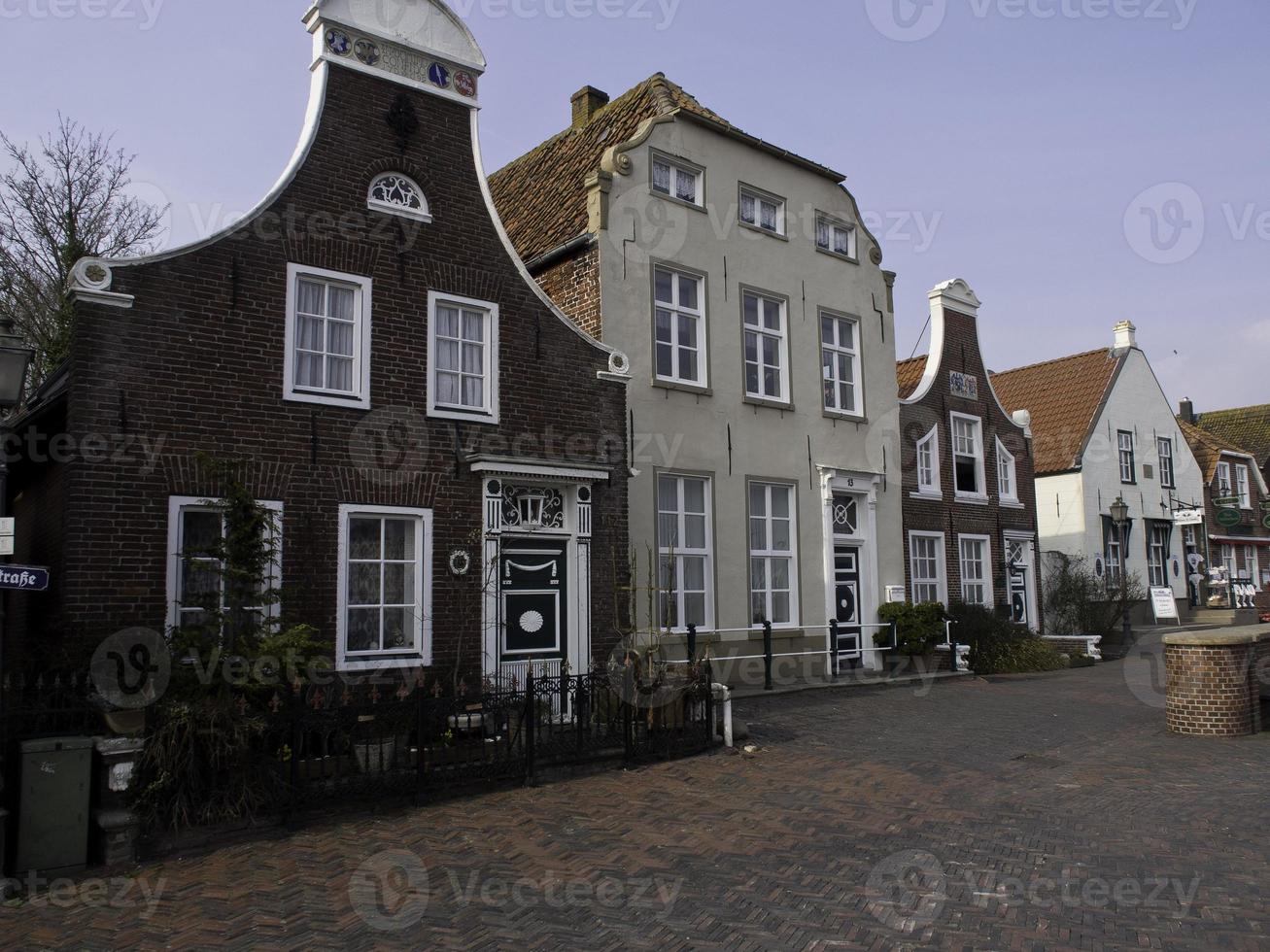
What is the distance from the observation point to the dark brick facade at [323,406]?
9.59 m

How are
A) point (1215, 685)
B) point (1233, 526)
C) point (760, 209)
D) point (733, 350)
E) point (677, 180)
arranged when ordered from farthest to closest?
point (1233, 526), point (760, 209), point (733, 350), point (677, 180), point (1215, 685)

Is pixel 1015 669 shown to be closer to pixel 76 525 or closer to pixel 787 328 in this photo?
pixel 787 328

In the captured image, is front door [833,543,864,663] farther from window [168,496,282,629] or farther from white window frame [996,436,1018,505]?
window [168,496,282,629]

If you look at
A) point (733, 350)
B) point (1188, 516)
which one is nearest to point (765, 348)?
point (733, 350)

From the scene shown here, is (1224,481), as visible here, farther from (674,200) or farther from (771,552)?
(674,200)

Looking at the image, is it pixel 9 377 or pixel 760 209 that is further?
pixel 760 209

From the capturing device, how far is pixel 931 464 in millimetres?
21062

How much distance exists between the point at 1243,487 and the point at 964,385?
20224mm

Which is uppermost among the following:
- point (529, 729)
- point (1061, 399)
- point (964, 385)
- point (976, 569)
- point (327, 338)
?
point (1061, 399)

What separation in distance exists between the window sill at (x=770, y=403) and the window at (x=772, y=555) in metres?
1.35

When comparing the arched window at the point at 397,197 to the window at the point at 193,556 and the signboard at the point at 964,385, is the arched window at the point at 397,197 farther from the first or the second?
the signboard at the point at 964,385

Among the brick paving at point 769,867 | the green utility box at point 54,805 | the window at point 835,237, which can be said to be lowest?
the brick paving at point 769,867

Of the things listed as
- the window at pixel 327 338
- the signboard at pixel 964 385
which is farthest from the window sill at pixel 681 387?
the signboard at pixel 964 385

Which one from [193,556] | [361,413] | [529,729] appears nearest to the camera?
[193,556]
